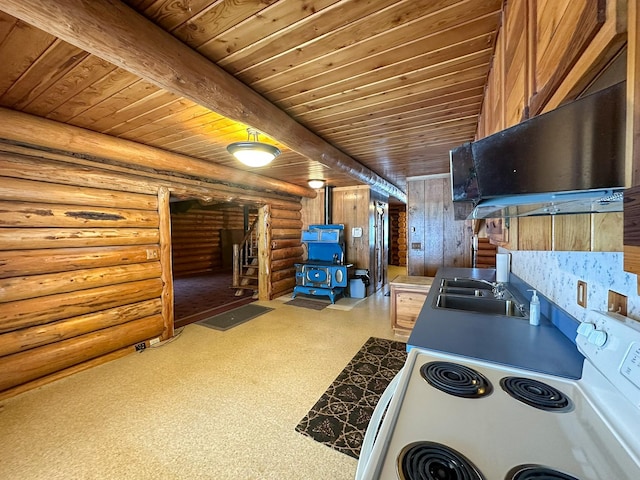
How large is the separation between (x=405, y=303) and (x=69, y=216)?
13.4 ft

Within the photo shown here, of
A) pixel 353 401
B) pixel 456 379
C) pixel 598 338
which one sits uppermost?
pixel 598 338

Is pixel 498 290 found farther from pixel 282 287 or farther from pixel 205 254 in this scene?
pixel 205 254

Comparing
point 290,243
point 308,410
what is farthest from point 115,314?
point 290,243

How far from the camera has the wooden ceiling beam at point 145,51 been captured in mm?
1115

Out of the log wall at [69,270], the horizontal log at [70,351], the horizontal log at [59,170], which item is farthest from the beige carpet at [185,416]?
the horizontal log at [59,170]

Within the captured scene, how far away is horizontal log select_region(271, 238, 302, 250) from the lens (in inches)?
228

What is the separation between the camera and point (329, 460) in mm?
1707

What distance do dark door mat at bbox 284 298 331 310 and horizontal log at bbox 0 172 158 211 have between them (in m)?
3.06

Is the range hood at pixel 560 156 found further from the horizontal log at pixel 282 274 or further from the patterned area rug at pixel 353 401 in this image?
the horizontal log at pixel 282 274

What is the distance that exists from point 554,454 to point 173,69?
7.48ft

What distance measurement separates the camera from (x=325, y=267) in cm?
539

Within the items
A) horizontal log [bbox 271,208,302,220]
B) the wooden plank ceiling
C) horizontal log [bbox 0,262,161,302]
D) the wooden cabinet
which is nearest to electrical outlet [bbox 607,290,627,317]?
the wooden plank ceiling

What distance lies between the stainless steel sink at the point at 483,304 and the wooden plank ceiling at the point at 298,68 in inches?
66.6

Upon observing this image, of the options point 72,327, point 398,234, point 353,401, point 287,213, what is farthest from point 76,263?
point 398,234
